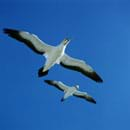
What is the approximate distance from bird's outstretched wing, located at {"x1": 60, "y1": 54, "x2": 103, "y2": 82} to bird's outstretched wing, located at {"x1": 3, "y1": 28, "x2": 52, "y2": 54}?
686 millimetres

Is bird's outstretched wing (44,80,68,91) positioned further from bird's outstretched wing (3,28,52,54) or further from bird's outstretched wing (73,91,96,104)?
bird's outstretched wing (3,28,52,54)

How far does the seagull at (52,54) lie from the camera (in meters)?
15.8

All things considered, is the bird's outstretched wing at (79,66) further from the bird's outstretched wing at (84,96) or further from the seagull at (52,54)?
the bird's outstretched wing at (84,96)

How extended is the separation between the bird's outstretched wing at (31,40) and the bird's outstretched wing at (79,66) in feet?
2.25

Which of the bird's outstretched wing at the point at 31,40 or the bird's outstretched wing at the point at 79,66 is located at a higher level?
the bird's outstretched wing at the point at 79,66

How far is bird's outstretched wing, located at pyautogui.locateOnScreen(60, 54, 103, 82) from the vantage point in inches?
646

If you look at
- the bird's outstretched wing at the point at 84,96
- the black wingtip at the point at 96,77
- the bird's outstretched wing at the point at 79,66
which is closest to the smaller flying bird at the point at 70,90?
the bird's outstretched wing at the point at 84,96

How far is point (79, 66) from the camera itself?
654 inches

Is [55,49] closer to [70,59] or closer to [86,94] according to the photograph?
[70,59]

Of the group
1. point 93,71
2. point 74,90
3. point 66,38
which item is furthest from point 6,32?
point 74,90

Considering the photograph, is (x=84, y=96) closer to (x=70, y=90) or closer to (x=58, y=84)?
(x=70, y=90)

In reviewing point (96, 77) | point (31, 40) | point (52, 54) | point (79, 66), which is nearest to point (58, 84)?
point (79, 66)

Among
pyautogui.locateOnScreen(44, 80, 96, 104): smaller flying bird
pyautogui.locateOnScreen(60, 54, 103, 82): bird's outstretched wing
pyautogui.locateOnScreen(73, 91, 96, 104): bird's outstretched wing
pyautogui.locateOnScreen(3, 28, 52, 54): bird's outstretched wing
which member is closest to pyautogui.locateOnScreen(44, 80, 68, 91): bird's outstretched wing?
pyautogui.locateOnScreen(44, 80, 96, 104): smaller flying bird

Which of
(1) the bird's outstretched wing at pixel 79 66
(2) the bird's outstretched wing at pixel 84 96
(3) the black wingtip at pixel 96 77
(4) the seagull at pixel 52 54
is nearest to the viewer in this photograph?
(4) the seagull at pixel 52 54
